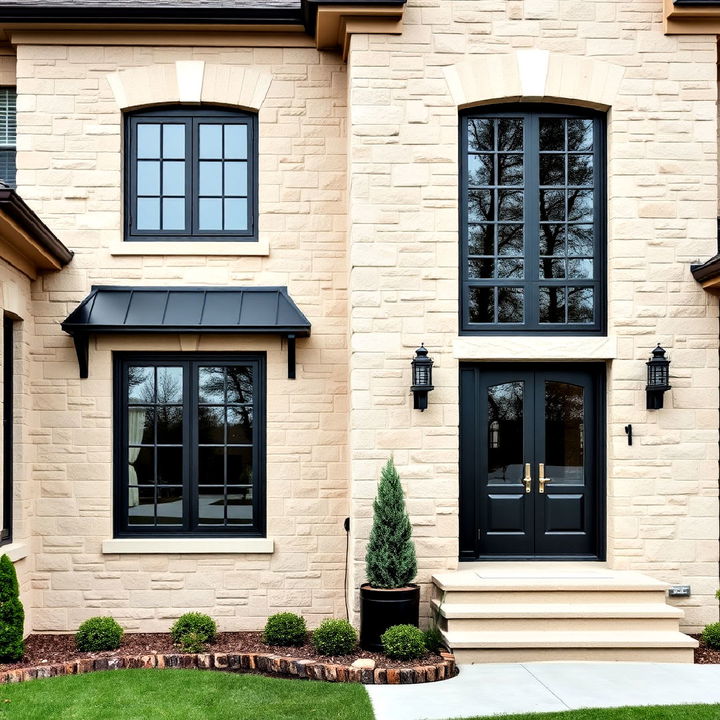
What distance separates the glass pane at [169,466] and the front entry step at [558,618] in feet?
10.1

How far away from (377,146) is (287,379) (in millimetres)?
2697

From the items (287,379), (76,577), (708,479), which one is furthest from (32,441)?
(708,479)

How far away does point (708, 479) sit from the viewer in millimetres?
8352

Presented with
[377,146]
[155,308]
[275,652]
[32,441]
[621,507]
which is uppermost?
[377,146]

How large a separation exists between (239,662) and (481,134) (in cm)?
590

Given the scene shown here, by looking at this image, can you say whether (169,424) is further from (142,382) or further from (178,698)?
(178,698)

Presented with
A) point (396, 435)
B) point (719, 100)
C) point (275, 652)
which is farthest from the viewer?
point (719, 100)

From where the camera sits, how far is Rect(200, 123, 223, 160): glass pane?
30.3 ft

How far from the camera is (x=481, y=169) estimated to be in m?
8.74

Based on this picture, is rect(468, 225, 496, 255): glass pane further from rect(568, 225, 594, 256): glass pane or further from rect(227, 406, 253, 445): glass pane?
rect(227, 406, 253, 445): glass pane

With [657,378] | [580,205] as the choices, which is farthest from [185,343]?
[657,378]

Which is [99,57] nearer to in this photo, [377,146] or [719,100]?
[377,146]

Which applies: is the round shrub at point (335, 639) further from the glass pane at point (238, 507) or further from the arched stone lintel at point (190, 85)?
the arched stone lintel at point (190, 85)

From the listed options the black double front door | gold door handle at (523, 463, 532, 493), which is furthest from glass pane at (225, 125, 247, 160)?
gold door handle at (523, 463, 532, 493)
